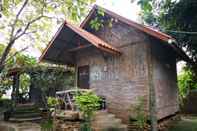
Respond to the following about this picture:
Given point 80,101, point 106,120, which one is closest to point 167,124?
point 106,120

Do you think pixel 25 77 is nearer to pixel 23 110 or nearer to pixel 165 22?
pixel 23 110

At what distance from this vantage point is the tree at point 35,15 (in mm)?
9727

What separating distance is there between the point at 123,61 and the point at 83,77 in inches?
120

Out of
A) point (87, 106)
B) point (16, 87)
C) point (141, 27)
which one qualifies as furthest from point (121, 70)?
point (16, 87)

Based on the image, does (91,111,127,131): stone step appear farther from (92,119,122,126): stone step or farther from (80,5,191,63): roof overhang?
(80,5,191,63): roof overhang

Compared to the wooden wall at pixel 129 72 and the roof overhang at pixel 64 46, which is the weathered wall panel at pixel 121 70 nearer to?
the wooden wall at pixel 129 72

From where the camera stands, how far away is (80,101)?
876cm

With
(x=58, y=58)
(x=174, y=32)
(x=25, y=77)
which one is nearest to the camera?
(x=174, y=32)

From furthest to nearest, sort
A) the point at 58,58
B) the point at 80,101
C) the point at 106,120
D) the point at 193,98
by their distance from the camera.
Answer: the point at 193,98, the point at 58,58, the point at 106,120, the point at 80,101

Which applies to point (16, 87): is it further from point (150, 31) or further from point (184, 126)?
point (184, 126)

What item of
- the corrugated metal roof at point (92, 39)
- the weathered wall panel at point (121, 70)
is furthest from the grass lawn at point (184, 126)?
A: the corrugated metal roof at point (92, 39)

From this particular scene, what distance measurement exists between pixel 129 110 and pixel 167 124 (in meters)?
2.05

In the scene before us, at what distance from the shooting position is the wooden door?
523 inches

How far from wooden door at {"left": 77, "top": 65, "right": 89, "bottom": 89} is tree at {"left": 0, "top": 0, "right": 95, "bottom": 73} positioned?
2.84m
